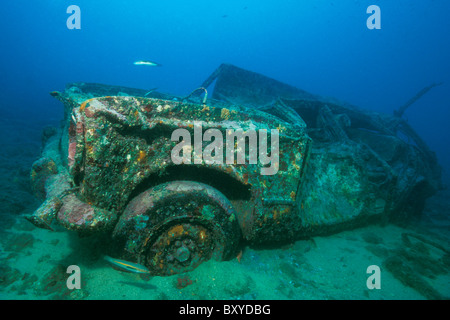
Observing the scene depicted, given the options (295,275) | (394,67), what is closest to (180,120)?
(295,275)

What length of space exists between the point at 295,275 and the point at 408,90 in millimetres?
112565

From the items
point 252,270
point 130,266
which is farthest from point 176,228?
point 252,270

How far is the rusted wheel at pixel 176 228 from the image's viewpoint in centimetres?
189

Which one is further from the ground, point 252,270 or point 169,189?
point 169,189

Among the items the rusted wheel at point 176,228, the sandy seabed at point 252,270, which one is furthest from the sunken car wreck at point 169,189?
the sandy seabed at point 252,270

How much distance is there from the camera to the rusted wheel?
6.21 feet

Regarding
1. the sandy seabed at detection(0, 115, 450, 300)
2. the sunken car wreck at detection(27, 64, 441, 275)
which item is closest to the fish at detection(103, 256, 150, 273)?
the sunken car wreck at detection(27, 64, 441, 275)

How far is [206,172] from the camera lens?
2.37 m

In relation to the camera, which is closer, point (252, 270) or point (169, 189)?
point (169, 189)

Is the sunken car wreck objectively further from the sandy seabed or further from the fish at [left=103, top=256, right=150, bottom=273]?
the sandy seabed

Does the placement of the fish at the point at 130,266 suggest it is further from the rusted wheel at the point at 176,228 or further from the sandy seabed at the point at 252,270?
the sandy seabed at the point at 252,270

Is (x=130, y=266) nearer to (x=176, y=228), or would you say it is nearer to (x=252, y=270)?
(x=176, y=228)

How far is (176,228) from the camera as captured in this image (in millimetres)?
2018
